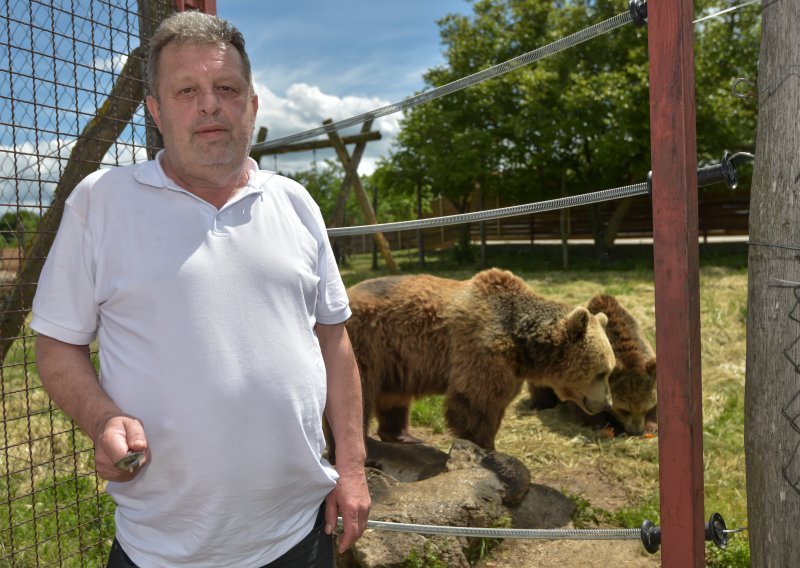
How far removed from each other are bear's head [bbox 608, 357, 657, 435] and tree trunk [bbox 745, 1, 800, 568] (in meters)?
4.26

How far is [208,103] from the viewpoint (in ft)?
6.17

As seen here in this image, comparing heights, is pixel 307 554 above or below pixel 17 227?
below

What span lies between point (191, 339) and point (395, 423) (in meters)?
4.34

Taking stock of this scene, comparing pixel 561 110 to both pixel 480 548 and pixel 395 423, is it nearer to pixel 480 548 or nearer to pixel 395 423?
pixel 395 423

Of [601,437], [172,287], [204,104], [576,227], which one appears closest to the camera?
[172,287]

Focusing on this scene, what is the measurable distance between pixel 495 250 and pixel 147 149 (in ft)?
72.6

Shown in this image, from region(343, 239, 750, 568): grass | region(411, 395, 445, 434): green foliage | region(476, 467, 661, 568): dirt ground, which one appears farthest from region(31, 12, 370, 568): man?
region(411, 395, 445, 434): green foliage

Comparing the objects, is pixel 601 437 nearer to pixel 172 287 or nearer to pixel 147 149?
pixel 147 149

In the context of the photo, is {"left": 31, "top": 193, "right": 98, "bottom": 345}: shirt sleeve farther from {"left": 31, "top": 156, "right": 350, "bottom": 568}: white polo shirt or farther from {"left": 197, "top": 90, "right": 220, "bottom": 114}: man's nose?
{"left": 197, "top": 90, "right": 220, "bottom": 114}: man's nose

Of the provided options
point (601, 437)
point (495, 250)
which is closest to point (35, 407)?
point (601, 437)

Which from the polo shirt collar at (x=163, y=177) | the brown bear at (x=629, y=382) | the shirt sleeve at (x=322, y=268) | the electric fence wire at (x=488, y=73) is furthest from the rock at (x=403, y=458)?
the polo shirt collar at (x=163, y=177)

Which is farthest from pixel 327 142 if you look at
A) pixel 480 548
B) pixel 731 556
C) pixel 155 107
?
pixel 155 107

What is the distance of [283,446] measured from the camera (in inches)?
71.1

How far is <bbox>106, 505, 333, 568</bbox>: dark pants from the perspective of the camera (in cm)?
183
